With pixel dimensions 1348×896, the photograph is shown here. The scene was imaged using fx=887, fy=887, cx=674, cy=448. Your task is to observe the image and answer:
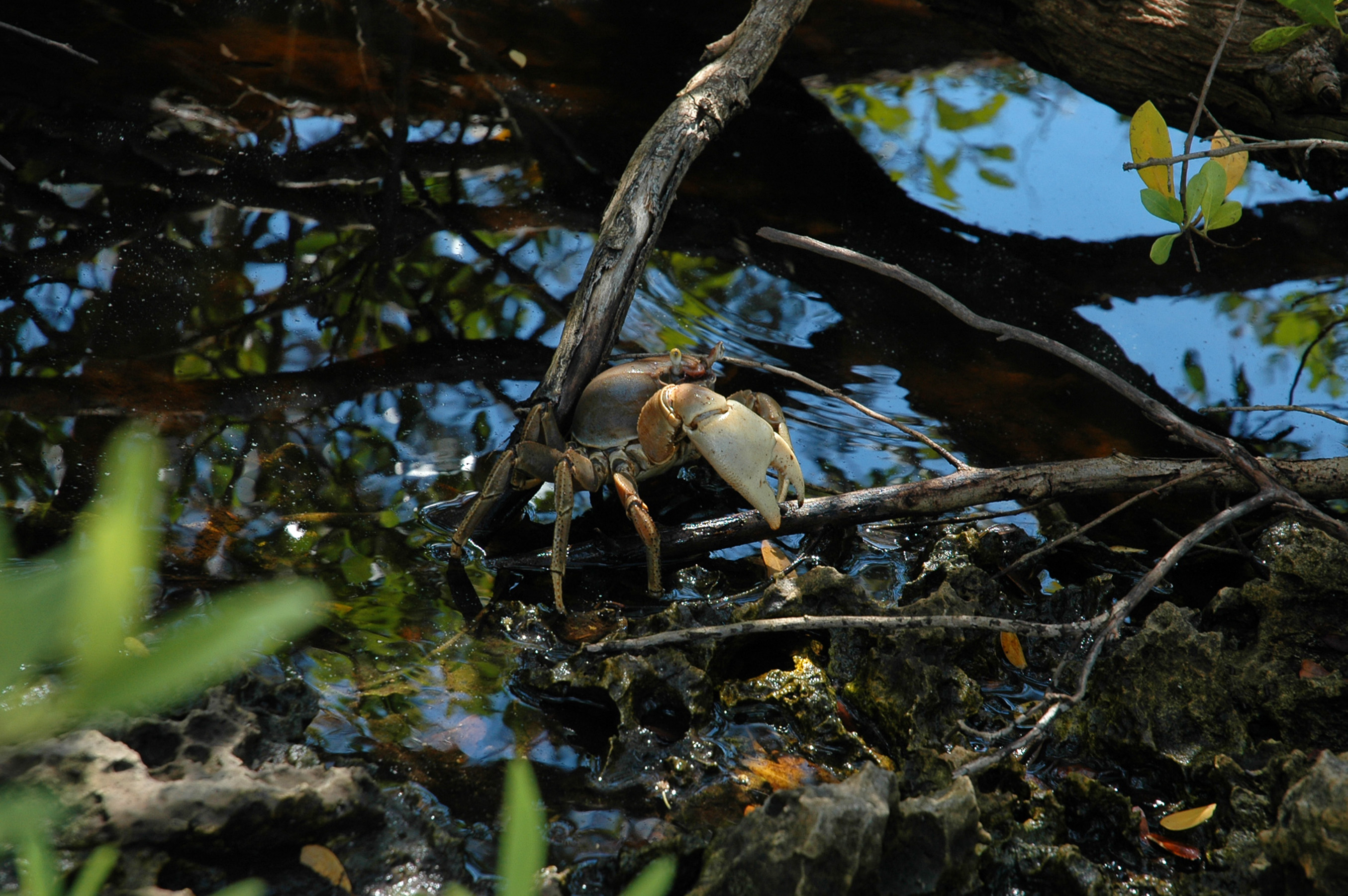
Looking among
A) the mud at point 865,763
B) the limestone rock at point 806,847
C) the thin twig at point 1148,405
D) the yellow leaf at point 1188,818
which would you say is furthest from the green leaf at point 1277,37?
the limestone rock at point 806,847

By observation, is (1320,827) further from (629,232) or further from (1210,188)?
(629,232)

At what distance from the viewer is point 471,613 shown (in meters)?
2.62

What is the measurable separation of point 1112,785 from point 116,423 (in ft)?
10.9

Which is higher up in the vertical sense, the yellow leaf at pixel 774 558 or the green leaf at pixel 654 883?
the green leaf at pixel 654 883

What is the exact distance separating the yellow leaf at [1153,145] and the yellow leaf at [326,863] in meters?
2.41

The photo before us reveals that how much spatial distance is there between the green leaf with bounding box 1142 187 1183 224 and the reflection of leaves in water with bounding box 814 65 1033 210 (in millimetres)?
2667

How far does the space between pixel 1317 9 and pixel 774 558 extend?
1.95m

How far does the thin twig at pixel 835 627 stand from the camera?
6.72 feet

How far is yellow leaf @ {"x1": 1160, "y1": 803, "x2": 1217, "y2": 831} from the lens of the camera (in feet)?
6.39

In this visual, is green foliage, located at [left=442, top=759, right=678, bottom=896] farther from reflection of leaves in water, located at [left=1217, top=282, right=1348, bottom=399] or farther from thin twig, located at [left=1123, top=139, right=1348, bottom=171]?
reflection of leaves in water, located at [left=1217, top=282, right=1348, bottom=399]

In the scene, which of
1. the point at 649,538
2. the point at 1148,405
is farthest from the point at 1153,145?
the point at 649,538

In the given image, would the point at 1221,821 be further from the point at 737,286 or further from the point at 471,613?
the point at 737,286

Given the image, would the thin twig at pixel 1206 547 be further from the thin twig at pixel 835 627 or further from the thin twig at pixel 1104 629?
the thin twig at pixel 835 627

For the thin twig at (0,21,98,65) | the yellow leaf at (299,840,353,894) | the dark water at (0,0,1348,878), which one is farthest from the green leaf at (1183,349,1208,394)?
the thin twig at (0,21,98,65)
